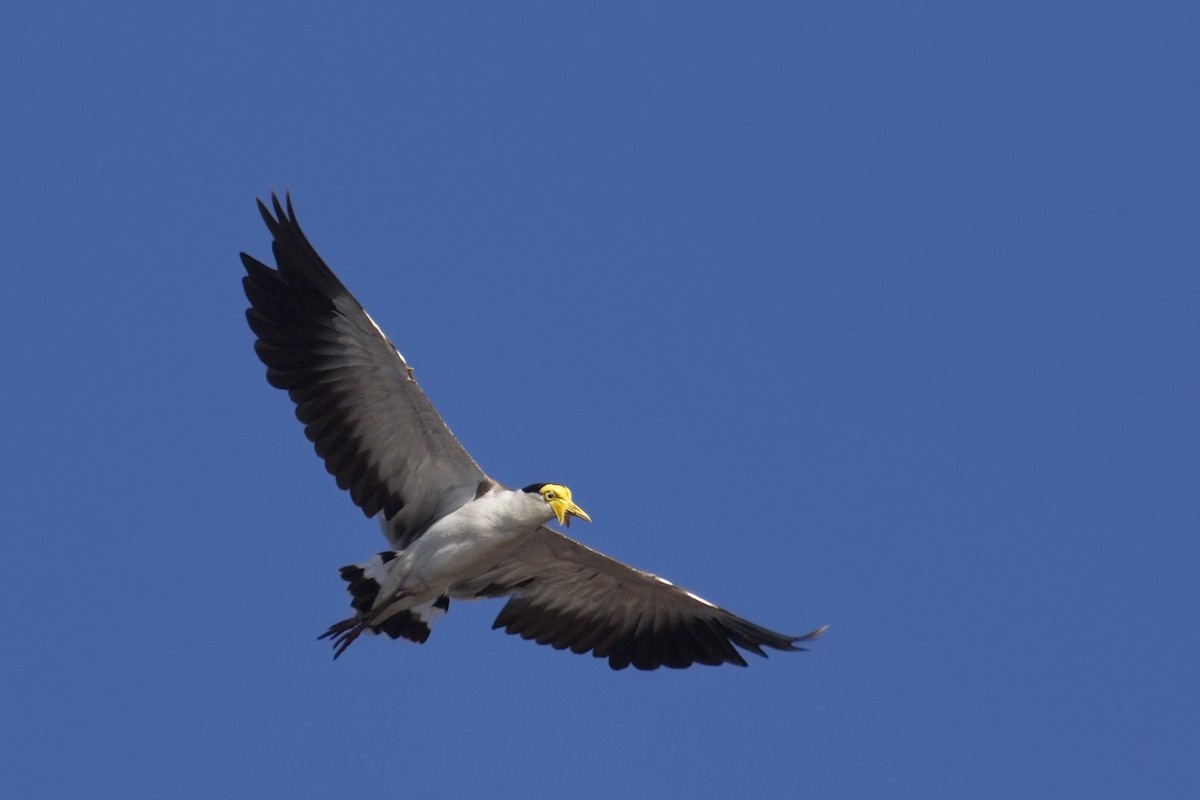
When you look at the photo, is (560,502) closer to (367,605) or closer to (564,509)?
(564,509)

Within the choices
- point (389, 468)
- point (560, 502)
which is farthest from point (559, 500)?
point (389, 468)

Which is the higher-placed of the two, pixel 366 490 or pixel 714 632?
pixel 714 632

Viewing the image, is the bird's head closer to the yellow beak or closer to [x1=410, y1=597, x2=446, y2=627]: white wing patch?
the yellow beak

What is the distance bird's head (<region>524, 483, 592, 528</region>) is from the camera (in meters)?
18.6

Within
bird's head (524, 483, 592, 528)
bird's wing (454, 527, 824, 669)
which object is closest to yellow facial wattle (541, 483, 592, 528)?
bird's head (524, 483, 592, 528)

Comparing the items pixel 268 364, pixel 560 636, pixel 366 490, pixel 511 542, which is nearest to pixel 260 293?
pixel 268 364

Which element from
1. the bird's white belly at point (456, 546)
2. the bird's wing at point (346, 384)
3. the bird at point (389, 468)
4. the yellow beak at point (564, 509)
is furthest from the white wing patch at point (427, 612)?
the yellow beak at point (564, 509)

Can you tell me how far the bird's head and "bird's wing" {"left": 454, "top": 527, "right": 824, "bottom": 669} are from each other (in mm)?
1545

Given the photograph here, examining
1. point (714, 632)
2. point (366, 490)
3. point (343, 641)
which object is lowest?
point (343, 641)

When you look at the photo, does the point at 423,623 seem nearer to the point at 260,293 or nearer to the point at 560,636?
the point at 560,636

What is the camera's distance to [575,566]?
20344mm

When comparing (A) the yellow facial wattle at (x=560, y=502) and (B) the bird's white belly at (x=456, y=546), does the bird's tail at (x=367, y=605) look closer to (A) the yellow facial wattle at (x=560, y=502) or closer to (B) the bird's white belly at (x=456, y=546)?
(B) the bird's white belly at (x=456, y=546)

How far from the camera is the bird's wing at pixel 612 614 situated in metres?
20.3

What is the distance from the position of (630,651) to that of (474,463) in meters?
3.19
